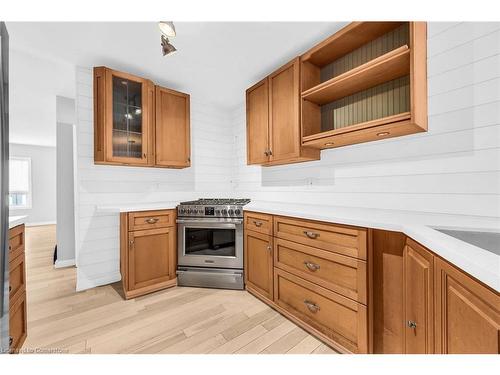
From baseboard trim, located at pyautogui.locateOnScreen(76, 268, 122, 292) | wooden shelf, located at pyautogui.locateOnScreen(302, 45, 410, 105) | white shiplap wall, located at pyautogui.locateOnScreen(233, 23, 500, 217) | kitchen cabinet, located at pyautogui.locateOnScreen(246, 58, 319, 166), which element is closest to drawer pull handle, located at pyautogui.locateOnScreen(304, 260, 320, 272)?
white shiplap wall, located at pyautogui.locateOnScreen(233, 23, 500, 217)

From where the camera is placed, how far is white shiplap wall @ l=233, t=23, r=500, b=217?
1.28 m

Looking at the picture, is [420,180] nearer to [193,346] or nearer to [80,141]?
[193,346]

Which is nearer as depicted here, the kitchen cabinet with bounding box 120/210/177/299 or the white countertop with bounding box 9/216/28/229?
the white countertop with bounding box 9/216/28/229

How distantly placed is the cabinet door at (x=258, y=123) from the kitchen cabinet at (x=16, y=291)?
2129 mm

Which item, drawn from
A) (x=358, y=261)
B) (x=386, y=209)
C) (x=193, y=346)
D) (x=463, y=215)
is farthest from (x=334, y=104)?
(x=193, y=346)

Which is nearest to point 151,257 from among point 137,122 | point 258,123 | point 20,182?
point 137,122

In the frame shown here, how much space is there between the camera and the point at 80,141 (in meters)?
2.45

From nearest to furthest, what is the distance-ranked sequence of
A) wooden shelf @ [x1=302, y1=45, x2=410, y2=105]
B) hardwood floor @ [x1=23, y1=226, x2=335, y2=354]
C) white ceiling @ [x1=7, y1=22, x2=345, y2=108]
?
wooden shelf @ [x1=302, y1=45, x2=410, y2=105], hardwood floor @ [x1=23, y1=226, x2=335, y2=354], white ceiling @ [x1=7, y1=22, x2=345, y2=108]

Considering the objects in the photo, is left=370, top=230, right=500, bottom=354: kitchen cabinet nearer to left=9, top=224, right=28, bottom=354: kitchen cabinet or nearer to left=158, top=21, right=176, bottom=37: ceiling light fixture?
left=158, top=21, right=176, bottom=37: ceiling light fixture

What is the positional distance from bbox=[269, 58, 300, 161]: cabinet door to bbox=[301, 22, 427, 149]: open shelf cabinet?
79 millimetres

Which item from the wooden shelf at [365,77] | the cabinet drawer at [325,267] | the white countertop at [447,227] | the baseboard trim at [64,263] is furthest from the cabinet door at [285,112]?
the baseboard trim at [64,263]

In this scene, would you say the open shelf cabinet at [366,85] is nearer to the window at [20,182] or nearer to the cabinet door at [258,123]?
the cabinet door at [258,123]

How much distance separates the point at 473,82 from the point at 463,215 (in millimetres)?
856

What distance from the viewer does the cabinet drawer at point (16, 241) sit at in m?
1.31
